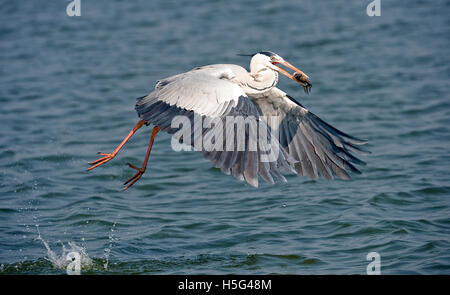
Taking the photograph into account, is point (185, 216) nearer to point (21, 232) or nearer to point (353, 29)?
point (21, 232)

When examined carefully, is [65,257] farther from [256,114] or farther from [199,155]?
[199,155]

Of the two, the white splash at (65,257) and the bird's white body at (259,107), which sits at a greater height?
the bird's white body at (259,107)

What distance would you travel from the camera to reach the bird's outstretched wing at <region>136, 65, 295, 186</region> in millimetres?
7121

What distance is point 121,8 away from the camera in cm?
2052

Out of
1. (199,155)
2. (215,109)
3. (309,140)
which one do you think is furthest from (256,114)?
(199,155)

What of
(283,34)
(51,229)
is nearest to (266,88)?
(51,229)

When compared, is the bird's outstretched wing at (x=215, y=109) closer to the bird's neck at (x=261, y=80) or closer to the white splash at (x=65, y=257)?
the bird's neck at (x=261, y=80)

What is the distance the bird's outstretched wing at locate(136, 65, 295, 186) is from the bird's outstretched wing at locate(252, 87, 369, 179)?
0.86 metres

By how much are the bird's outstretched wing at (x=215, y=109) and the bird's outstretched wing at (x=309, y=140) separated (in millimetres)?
858

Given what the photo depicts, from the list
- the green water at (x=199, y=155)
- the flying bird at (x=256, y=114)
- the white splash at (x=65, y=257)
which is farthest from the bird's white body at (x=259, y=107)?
the white splash at (x=65, y=257)

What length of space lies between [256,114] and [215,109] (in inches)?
18.0

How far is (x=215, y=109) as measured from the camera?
771 cm

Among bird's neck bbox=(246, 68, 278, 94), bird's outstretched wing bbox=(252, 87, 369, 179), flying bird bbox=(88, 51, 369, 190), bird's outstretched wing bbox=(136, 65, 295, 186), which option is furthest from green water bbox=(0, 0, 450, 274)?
bird's neck bbox=(246, 68, 278, 94)

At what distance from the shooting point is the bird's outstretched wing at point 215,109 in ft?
23.4
